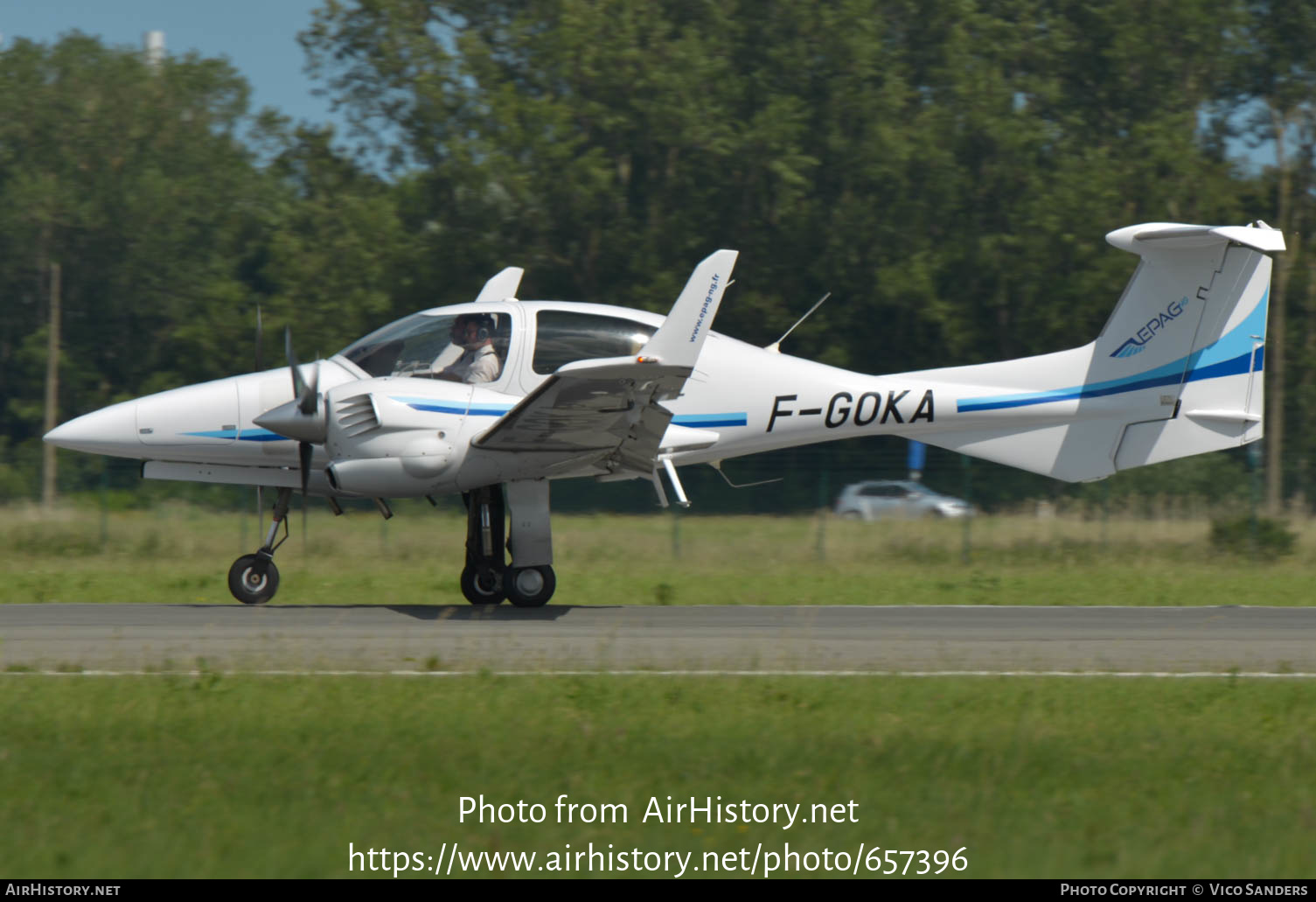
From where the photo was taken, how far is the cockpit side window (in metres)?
13.3

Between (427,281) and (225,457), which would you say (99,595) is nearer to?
(225,457)

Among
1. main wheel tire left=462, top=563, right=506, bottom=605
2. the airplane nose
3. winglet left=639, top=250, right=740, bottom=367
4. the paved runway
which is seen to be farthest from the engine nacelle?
winglet left=639, top=250, right=740, bottom=367

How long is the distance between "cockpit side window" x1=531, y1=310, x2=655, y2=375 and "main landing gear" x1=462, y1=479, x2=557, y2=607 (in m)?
1.18

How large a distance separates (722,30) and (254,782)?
117ft

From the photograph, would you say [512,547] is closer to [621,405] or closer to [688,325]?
[621,405]

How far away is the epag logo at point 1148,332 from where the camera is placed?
14977mm

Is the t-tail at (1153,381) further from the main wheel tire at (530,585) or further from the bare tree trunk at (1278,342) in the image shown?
the bare tree trunk at (1278,342)

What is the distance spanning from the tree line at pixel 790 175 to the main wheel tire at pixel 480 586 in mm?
21709

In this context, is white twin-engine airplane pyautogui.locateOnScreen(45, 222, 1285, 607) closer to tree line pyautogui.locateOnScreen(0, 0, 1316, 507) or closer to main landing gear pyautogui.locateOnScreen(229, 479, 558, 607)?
main landing gear pyautogui.locateOnScreen(229, 479, 558, 607)

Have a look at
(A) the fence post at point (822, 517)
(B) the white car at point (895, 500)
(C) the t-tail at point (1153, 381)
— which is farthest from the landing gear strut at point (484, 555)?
(B) the white car at point (895, 500)

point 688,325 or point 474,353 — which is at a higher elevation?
point 688,325

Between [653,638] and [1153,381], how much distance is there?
661 cm

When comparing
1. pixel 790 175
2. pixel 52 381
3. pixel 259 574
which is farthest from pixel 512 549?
pixel 52 381

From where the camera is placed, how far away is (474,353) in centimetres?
1317
